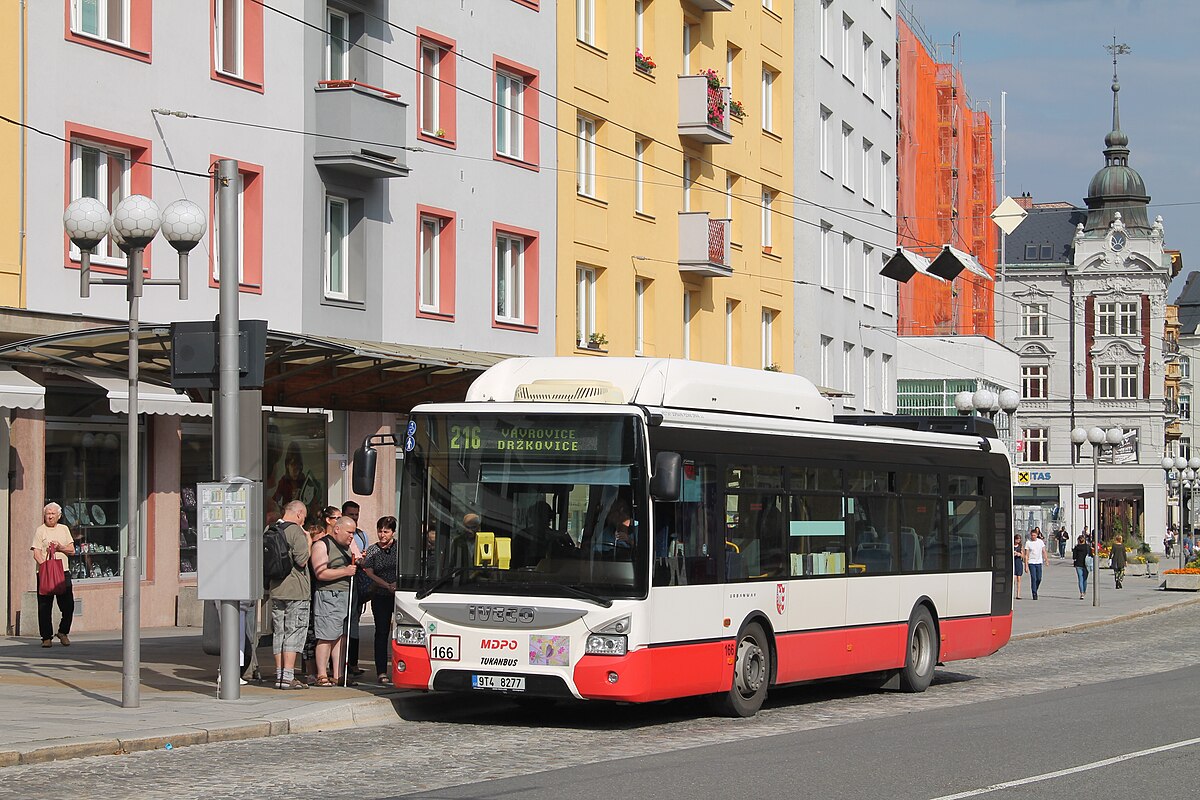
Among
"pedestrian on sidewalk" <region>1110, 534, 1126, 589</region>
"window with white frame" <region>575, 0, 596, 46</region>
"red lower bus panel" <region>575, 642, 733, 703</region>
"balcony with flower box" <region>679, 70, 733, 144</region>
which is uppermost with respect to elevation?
"window with white frame" <region>575, 0, 596, 46</region>

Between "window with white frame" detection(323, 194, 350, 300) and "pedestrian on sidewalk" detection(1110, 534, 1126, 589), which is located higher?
"window with white frame" detection(323, 194, 350, 300)

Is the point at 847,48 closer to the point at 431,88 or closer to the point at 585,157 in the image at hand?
the point at 585,157

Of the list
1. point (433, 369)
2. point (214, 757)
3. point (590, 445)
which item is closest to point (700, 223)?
point (433, 369)

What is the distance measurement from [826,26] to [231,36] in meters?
27.3

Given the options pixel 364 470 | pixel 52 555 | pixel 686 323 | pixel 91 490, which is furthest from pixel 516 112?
pixel 364 470

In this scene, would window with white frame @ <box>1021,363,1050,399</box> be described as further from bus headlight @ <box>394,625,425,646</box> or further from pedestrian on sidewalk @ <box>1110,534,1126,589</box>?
bus headlight @ <box>394,625,425,646</box>

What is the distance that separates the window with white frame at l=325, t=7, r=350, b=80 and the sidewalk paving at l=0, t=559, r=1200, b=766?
1048cm

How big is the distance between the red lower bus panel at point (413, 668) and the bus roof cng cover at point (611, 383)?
2213 mm

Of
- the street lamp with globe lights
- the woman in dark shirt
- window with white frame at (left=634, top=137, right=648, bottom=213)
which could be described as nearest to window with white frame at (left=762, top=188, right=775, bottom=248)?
window with white frame at (left=634, top=137, right=648, bottom=213)

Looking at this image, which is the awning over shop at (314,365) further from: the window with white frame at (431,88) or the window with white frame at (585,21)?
the window with white frame at (585,21)

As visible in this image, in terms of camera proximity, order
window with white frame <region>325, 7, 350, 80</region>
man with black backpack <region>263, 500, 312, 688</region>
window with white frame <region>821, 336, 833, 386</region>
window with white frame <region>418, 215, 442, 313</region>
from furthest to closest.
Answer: window with white frame <region>821, 336, 833, 386</region>, window with white frame <region>418, 215, 442, 313</region>, window with white frame <region>325, 7, 350, 80</region>, man with black backpack <region>263, 500, 312, 688</region>

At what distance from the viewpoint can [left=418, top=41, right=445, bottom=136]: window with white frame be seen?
30.8m

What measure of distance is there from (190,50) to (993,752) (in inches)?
665

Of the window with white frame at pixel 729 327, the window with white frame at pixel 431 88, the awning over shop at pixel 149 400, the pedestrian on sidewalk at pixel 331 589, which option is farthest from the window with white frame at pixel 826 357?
the pedestrian on sidewalk at pixel 331 589
